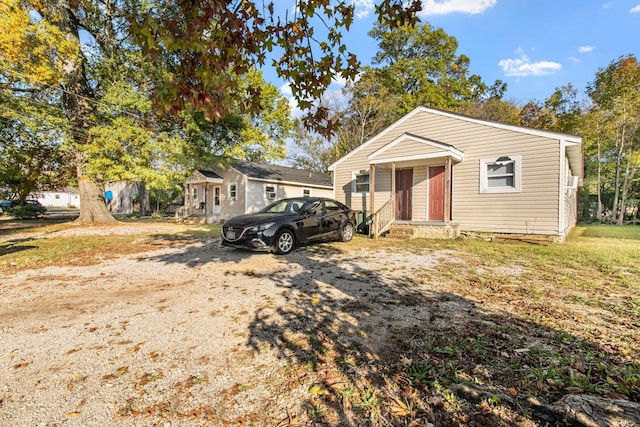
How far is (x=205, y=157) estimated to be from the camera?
1566 centimetres

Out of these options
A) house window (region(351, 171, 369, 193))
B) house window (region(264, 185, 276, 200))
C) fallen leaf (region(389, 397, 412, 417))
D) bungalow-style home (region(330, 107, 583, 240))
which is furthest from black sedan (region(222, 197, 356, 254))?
house window (region(264, 185, 276, 200))

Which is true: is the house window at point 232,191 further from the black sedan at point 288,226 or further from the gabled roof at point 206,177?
the black sedan at point 288,226

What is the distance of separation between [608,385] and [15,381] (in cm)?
439

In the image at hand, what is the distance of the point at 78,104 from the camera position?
45.8 ft

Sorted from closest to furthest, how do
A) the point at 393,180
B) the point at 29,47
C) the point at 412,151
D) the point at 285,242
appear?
the point at 285,242, the point at 29,47, the point at 412,151, the point at 393,180

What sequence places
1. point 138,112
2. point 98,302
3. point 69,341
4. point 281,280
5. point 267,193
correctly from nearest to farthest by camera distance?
1. point 69,341
2. point 98,302
3. point 281,280
4. point 138,112
5. point 267,193

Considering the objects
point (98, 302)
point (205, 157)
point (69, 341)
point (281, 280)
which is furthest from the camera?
point (205, 157)

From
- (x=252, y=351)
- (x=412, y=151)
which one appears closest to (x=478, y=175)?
(x=412, y=151)

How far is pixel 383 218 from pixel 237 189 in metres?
11.5

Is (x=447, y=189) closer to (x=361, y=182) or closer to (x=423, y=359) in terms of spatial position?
(x=361, y=182)

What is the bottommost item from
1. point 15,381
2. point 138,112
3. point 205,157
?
point 15,381

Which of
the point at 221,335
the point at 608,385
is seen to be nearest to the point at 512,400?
the point at 608,385

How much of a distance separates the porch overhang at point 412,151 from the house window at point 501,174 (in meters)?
0.94

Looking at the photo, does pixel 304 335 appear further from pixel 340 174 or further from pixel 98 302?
Result: pixel 340 174
